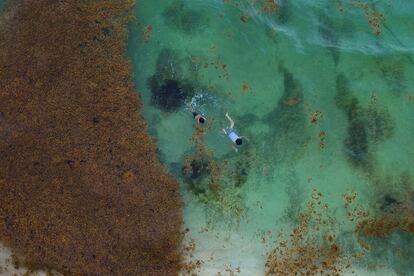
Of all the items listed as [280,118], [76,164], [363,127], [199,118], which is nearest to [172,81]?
[199,118]

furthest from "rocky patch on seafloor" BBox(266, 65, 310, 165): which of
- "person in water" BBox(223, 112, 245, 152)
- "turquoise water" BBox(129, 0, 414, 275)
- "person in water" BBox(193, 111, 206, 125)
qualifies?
"person in water" BBox(193, 111, 206, 125)

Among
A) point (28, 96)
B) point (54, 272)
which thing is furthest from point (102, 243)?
point (28, 96)

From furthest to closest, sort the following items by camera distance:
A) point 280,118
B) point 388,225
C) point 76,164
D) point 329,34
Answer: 1. point 329,34
2. point 280,118
3. point 76,164
4. point 388,225

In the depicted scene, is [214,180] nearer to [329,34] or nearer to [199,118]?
[199,118]

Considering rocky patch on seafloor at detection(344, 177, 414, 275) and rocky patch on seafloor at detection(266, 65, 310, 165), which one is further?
rocky patch on seafloor at detection(266, 65, 310, 165)

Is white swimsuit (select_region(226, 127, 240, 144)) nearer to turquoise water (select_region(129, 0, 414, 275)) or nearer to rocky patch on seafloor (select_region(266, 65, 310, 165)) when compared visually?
turquoise water (select_region(129, 0, 414, 275))
